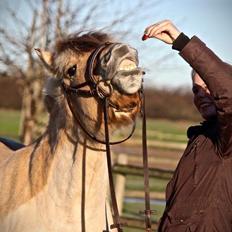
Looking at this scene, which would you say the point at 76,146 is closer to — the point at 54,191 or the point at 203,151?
the point at 54,191

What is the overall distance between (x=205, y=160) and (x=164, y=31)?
2.44 feet

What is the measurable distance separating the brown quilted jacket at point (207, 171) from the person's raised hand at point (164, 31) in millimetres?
113

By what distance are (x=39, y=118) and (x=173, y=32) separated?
8.06 metres

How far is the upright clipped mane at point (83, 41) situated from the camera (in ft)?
12.8

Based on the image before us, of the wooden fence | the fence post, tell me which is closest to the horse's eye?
the wooden fence

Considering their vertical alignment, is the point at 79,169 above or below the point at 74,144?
below

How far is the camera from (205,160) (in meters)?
3.45

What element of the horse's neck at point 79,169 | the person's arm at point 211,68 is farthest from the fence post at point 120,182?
the person's arm at point 211,68

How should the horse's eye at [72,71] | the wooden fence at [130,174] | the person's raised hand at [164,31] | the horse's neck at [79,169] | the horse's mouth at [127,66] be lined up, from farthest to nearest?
1. the wooden fence at [130,174]
2. the horse's eye at [72,71]
3. the horse's neck at [79,169]
4. the horse's mouth at [127,66]
5. the person's raised hand at [164,31]

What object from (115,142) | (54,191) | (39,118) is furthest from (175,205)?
(39,118)

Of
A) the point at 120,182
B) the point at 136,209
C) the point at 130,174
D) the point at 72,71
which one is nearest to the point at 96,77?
the point at 72,71

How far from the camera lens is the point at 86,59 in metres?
3.85

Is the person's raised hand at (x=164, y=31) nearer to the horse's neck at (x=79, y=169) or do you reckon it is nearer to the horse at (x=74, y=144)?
the horse at (x=74, y=144)

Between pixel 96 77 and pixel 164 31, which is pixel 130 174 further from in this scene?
pixel 164 31
